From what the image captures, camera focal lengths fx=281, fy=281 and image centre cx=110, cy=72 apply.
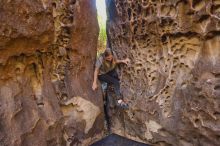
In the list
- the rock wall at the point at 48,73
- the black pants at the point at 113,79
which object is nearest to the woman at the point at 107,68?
the black pants at the point at 113,79

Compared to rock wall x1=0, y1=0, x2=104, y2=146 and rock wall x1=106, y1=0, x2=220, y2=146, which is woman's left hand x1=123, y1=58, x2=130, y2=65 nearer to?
rock wall x1=106, y1=0, x2=220, y2=146

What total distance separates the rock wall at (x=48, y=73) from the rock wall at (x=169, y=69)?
566 millimetres

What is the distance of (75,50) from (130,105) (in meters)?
1.22

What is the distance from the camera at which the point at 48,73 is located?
13.0 feet

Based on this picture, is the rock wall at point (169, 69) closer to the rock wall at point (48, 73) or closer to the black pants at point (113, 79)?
the black pants at point (113, 79)

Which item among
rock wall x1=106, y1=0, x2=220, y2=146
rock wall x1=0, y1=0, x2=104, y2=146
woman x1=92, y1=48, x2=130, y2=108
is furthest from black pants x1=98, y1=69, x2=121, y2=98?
rock wall x1=0, y1=0, x2=104, y2=146

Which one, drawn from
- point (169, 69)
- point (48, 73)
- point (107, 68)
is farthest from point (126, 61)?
point (48, 73)

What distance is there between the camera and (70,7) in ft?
13.7

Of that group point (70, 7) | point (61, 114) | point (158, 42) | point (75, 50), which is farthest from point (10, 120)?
point (158, 42)

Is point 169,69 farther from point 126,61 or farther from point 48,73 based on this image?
point 48,73

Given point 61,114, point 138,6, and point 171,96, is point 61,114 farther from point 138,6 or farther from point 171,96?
point 138,6

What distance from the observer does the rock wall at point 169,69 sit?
3271mm

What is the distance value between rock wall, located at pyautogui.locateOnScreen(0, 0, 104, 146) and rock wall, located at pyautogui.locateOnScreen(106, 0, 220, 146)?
1.86ft

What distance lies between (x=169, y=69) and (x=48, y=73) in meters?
1.68
